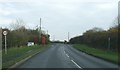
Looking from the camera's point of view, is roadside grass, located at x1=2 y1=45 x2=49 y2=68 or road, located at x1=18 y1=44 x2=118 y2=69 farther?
roadside grass, located at x1=2 y1=45 x2=49 y2=68

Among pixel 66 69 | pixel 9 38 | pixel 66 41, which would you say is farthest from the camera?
pixel 66 41

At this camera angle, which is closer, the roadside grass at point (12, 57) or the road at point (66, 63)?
the road at point (66, 63)

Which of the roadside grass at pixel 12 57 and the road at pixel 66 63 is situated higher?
the roadside grass at pixel 12 57

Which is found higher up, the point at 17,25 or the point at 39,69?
the point at 17,25

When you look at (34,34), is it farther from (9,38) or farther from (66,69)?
(66,69)

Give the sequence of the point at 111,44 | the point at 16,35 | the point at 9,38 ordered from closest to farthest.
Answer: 1. the point at 111,44
2. the point at 9,38
3. the point at 16,35

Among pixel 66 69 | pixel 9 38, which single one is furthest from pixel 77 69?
pixel 9 38

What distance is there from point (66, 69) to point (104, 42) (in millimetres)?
39094

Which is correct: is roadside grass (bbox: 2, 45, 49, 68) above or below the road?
above

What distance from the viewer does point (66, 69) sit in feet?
67.7

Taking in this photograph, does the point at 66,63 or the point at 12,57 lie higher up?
the point at 12,57

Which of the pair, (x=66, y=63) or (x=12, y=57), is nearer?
(x=66, y=63)

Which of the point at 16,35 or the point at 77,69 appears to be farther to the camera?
the point at 16,35

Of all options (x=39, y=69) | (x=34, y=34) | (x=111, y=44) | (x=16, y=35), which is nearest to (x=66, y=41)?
(x=34, y=34)
